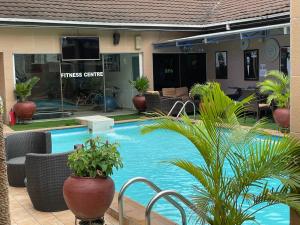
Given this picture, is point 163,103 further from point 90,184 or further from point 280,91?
point 90,184

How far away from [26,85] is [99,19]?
4.03 metres

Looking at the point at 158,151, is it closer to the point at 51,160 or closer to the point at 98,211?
the point at 51,160

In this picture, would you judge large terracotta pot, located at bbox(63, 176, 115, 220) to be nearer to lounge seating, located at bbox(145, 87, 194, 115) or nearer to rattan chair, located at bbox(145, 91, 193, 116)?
lounge seating, located at bbox(145, 87, 194, 115)

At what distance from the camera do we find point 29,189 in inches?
245

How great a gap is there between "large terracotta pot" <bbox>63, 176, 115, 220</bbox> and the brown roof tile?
11833 mm

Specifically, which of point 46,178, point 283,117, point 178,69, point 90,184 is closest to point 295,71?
point 90,184

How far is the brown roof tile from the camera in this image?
16.3 m

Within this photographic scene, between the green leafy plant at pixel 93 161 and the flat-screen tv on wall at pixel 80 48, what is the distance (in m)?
12.4

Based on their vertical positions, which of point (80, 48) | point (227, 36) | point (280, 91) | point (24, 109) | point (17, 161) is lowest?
point (17, 161)

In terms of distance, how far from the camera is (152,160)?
1041cm

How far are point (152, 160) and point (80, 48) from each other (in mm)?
8330

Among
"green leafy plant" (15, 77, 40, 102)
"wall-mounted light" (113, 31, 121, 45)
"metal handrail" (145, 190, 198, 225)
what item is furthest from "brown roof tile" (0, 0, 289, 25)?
"metal handrail" (145, 190, 198, 225)

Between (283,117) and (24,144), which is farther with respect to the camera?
(283,117)

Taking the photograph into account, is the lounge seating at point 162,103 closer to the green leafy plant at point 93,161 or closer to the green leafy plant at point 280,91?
→ the green leafy plant at point 280,91
